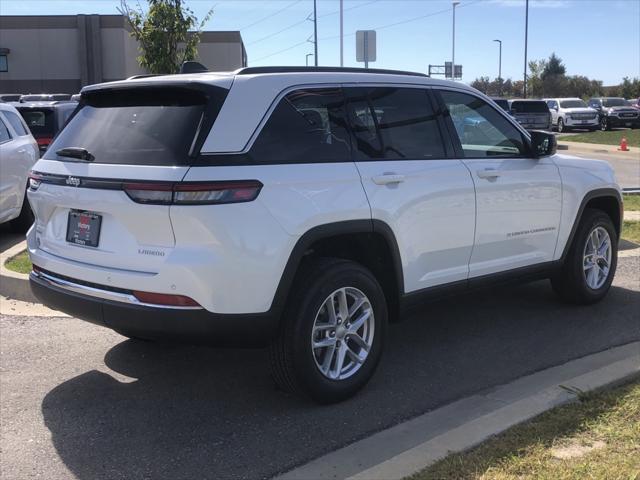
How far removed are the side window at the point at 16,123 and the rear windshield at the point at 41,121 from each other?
240 centimetres

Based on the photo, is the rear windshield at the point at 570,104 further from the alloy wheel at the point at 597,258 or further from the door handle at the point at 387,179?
the door handle at the point at 387,179

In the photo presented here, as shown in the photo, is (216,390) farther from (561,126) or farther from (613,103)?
(613,103)

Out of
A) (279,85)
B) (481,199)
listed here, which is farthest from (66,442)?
(481,199)

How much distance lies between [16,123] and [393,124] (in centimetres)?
667

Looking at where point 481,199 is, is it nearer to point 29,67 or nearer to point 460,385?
point 460,385

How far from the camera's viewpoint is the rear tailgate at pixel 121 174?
353 cm

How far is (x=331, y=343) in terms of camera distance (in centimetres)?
403

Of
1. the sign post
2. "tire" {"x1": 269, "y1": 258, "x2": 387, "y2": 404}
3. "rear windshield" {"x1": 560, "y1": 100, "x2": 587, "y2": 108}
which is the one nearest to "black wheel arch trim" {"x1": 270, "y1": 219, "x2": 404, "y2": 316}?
"tire" {"x1": 269, "y1": 258, "x2": 387, "y2": 404}

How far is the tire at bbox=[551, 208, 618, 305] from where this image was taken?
19.1 feet

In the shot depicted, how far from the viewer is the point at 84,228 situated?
385 centimetres

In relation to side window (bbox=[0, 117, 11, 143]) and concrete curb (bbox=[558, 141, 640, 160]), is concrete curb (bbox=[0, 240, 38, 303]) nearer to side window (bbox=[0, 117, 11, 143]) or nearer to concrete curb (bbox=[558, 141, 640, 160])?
side window (bbox=[0, 117, 11, 143])

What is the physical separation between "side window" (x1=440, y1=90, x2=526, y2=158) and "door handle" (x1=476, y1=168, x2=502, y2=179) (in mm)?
140

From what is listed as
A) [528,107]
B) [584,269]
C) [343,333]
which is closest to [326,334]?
[343,333]

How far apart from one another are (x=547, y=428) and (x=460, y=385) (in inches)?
37.1
